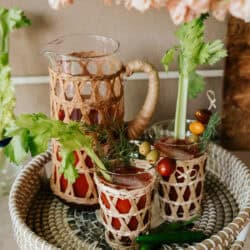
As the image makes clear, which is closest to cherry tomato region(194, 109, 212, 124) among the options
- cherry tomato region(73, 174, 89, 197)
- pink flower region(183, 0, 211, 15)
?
cherry tomato region(73, 174, 89, 197)

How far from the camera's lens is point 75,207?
3.01 ft

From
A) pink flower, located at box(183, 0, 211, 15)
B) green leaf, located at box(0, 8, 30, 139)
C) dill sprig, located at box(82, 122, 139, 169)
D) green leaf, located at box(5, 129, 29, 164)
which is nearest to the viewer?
pink flower, located at box(183, 0, 211, 15)

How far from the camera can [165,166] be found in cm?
82

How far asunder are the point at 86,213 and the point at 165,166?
0.61 feet

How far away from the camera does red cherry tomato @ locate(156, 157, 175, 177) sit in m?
0.82

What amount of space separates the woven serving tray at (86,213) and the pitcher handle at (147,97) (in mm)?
144

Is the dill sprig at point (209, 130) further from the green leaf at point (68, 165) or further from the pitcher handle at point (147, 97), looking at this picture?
the green leaf at point (68, 165)

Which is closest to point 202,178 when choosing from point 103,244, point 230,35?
point 103,244

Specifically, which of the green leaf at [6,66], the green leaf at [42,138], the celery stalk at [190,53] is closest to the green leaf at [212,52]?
the celery stalk at [190,53]

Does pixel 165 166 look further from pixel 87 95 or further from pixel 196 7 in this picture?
pixel 196 7

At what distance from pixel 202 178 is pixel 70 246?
25 cm

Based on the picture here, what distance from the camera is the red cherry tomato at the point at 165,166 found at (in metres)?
0.82

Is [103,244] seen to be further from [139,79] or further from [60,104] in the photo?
[139,79]

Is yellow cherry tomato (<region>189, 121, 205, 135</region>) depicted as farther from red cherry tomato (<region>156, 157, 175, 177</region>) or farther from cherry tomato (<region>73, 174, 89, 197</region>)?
cherry tomato (<region>73, 174, 89, 197</region>)
